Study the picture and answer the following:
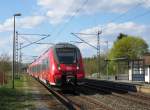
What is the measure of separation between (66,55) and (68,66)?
95 centimetres

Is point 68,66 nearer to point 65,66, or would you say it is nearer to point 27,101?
point 65,66

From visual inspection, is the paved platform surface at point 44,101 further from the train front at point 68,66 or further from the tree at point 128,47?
the tree at point 128,47

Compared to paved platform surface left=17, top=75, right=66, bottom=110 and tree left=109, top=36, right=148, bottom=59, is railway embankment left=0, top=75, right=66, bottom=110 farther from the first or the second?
tree left=109, top=36, right=148, bottom=59

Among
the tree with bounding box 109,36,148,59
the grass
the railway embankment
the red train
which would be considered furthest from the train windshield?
the tree with bounding box 109,36,148,59

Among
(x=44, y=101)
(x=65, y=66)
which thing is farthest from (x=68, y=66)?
(x=44, y=101)

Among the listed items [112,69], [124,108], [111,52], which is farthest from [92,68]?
[124,108]

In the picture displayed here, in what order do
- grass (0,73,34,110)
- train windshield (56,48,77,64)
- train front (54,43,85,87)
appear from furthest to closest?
train windshield (56,48,77,64) → train front (54,43,85,87) → grass (0,73,34,110)

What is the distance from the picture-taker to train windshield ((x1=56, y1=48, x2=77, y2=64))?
2894 centimetres

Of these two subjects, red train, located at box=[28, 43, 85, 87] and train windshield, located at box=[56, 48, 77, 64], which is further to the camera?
train windshield, located at box=[56, 48, 77, 64]

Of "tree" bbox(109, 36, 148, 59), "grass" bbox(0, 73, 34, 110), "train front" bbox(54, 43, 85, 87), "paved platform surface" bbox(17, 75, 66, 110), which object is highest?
"tree" bbox(109, 36, 148, 59)

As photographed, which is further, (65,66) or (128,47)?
(128,47)

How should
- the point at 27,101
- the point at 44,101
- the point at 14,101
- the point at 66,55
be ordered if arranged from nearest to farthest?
the point at 14,101 < the point at 27,101 < the point at 44,101 < the point at 66,55

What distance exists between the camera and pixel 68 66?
2856cm

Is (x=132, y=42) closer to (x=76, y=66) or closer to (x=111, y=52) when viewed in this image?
(x=111, y=52)
